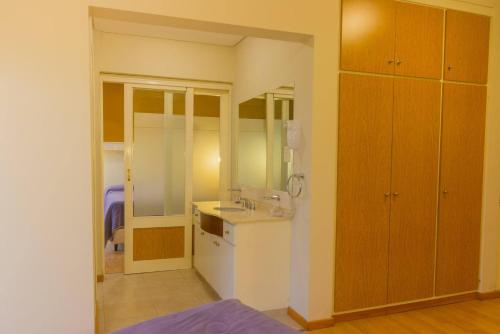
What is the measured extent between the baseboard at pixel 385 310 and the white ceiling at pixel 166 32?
2992 millimetres

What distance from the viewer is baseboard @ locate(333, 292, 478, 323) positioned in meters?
2.93

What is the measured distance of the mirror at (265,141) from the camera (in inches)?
130

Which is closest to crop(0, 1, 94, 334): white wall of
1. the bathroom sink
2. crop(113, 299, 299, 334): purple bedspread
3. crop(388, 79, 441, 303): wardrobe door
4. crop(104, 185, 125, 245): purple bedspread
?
crop(113, 299, 299, 334): purple bedspread

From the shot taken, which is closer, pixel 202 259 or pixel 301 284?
pixel 301 284

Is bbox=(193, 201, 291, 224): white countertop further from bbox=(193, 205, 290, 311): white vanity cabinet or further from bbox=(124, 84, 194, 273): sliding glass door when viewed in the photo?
bbox=(124, 84, 194, 273): sliding glass door

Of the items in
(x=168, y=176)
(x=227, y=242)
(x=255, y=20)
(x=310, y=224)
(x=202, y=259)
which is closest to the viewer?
(x=255, y=20)

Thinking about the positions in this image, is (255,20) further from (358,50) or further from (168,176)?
(168,176)

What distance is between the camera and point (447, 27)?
312 cm

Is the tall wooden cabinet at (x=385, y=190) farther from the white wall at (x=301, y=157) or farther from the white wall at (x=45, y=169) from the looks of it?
the white wall at (x=45, y=169)

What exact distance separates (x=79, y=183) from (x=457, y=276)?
11.0 ft

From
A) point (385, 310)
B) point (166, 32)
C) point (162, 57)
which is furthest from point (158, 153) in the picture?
point (385, 310)

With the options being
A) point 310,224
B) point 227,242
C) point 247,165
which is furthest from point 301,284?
point 247,165

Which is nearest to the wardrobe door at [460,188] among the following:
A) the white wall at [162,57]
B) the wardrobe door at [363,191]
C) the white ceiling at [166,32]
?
the wardrobe door at [363,191]

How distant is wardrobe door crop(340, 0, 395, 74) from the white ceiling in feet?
5.35
